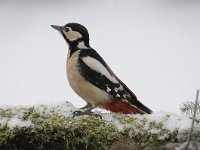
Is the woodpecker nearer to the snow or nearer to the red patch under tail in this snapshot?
the red patch under tail

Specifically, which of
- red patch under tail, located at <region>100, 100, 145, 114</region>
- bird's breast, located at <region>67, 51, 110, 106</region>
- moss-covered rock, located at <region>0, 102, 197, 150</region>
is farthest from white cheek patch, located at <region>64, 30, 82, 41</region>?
moss-covered rock, located at <region>0, 102, 197, 150</region>

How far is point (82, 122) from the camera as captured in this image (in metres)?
4.96

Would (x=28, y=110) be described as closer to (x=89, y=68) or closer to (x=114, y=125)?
(x=114, y=125)

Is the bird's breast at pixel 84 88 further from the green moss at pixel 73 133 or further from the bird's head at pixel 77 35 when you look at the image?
the green moss at pixel 73 133

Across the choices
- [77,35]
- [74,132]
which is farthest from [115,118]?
[77,35]

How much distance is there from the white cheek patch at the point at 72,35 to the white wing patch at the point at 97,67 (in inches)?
17.4

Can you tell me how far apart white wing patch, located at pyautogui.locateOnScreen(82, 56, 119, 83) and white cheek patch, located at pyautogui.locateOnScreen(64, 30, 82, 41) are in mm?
441

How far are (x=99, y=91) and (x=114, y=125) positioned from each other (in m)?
1.42

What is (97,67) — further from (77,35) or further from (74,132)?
(74,132)

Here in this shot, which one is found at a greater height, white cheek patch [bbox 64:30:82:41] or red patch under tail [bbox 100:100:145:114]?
white cheek patch [bbox 64:30:82:41]

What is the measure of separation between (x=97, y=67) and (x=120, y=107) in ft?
1.49

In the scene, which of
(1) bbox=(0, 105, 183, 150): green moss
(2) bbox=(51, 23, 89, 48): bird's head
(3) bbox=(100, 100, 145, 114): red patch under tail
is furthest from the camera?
(2) bbox=(51, 23, 89, 48): bird's head

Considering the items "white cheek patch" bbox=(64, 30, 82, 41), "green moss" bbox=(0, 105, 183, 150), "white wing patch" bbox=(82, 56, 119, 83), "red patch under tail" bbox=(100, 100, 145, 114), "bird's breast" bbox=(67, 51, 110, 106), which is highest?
"white cheek patch" bbox=(64, 30, 82, 41)

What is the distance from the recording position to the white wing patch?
650cm
